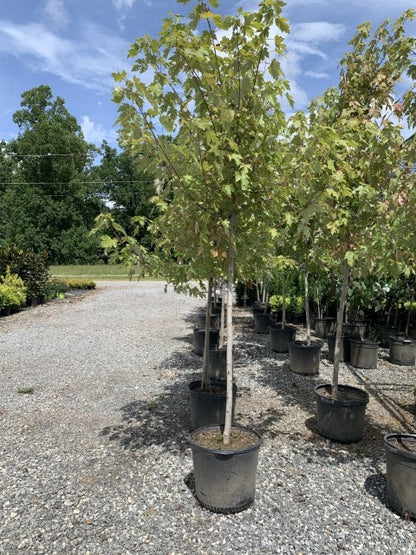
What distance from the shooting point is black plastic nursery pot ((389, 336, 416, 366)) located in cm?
717

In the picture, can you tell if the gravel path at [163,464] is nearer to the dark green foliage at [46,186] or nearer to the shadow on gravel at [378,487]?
the shadow on gravel at [378,487]

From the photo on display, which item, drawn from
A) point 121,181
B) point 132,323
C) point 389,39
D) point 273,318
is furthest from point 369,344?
point 121,181

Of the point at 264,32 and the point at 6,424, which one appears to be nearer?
the point at 264,32

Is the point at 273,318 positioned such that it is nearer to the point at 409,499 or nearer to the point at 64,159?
the point at 409,499

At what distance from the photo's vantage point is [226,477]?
9.79ft

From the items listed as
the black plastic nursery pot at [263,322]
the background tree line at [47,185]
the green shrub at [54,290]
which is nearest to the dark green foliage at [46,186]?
the background tree line at [47,185]

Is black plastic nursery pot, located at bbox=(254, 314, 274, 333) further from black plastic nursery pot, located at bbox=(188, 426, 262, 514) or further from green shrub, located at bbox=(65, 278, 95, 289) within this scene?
green shrub, located at bbox=(65, 278, 95, 289)

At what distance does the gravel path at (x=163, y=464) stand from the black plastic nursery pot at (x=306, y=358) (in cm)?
17

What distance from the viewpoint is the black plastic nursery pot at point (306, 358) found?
6363 mm

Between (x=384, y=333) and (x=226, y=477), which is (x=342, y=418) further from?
(x=384, y=333)

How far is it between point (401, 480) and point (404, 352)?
470 centimetres

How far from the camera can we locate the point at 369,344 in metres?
6.94

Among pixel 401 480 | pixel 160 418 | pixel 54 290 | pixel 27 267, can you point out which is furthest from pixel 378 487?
pixel 54 290

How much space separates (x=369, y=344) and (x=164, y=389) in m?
3.53
